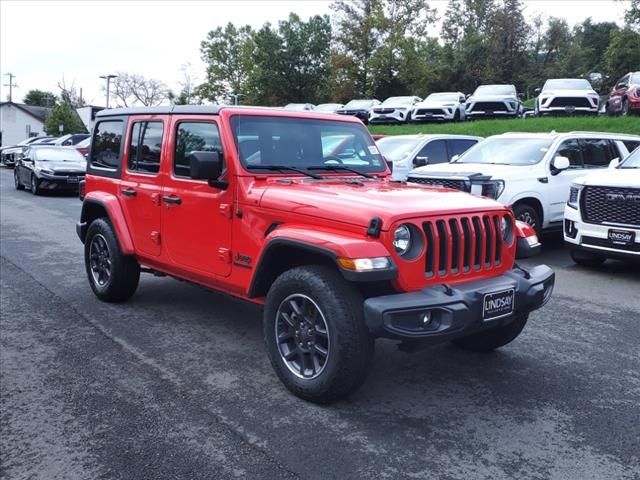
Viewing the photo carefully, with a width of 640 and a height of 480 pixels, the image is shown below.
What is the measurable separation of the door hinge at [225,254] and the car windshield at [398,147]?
8.38 m

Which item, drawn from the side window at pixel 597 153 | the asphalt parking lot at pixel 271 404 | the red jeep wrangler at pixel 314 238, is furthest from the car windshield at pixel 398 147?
the red jeep wrangler at pixel 314 238

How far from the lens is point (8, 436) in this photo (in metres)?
3.68

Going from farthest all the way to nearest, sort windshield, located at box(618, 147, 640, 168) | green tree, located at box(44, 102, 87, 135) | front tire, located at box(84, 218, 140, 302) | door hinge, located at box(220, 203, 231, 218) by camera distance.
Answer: green tree, located at box(44, 102, 87, 135)
windshield, located at box(618, 147, 640, 168)
front tire, located at box(84, 218, 140, 302)
door hinge, located at box(220, 203, 231, 218)

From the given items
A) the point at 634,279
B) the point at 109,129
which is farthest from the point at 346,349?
the point at 634,279

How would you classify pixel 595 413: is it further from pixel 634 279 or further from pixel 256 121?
pixel 634 279

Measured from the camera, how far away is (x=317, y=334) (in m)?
4.08

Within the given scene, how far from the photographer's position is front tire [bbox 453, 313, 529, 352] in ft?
16.1

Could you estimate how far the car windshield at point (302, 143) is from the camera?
4.98 metres

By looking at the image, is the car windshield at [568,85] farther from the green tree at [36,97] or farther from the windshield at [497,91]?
the green tree at [36,97]

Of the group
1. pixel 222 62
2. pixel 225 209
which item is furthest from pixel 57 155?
pixel 222 62

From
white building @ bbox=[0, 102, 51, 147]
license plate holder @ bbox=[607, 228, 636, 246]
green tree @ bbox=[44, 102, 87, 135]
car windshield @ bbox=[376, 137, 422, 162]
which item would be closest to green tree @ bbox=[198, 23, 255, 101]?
green tree @ bbox=[44, 102, 87, 135]

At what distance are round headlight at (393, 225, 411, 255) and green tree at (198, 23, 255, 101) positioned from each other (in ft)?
229

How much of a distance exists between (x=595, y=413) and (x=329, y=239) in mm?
2010

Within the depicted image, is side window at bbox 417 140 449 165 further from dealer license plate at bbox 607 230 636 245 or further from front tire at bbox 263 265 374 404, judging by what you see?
front tire at bbox 263 265 374 404
